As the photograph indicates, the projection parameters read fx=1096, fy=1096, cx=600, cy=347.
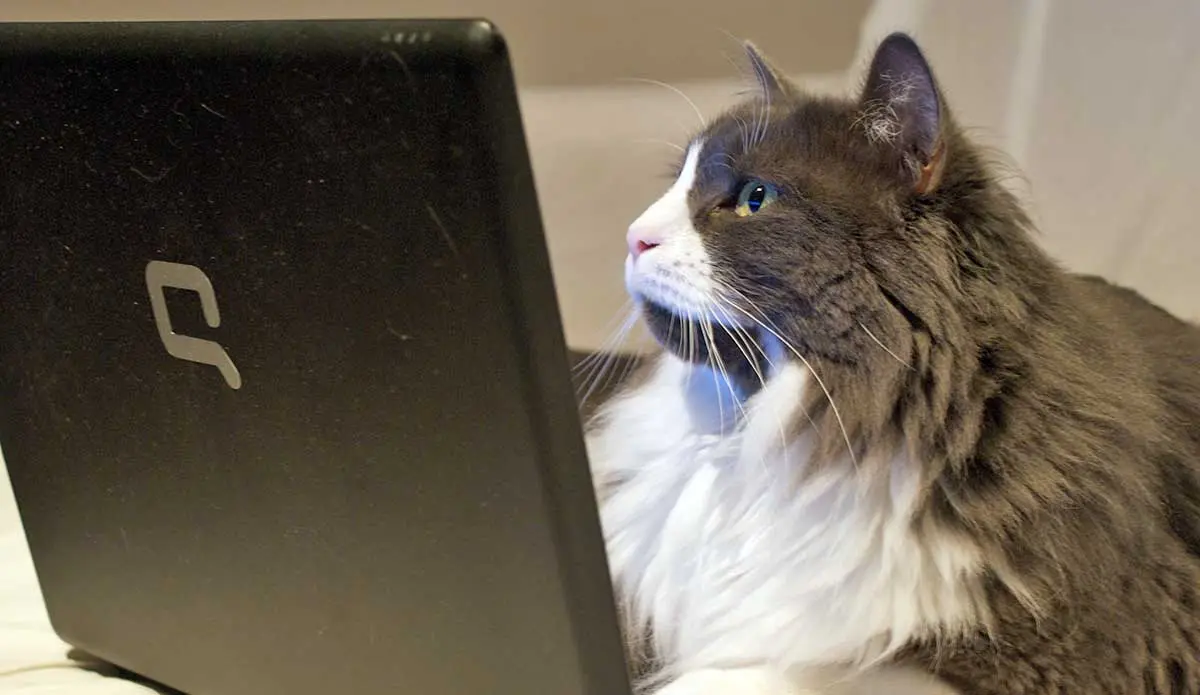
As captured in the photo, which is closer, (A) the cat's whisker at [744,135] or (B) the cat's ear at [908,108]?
(B) the cat's ear at [908,108]

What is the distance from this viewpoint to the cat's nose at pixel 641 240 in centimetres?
100

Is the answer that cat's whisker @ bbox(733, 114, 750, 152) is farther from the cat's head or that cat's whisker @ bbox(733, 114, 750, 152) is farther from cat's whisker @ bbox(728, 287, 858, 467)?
cat's whisker @ bbox(728, 287, 858, 467)

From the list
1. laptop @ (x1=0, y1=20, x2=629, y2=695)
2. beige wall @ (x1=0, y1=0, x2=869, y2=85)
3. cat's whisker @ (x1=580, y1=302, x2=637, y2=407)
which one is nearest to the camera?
laptop @ (x1=0, y1=20, x2=629, y2=695)

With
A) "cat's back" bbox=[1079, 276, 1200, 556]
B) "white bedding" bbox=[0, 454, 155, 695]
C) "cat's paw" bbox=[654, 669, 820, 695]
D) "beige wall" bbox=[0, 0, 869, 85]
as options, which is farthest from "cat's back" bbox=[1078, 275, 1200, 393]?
"white bedding" bbox=[0, 454, 155, 695]

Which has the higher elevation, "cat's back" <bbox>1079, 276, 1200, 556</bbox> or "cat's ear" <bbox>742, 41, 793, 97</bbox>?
"cat's ear" <bbox>742, 41, 793, 97</bbox>

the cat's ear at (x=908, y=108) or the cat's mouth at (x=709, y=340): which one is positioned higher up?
the cat's ear at (x=908, y=108)

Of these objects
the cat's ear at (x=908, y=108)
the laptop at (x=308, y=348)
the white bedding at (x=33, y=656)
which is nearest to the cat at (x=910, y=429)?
the cat's ear at (x=908, y=108)

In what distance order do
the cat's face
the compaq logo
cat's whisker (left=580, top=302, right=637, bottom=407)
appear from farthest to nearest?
1. cat's whisker (left=580, top=302, right=637, bottom=407)
2. the cat's face
3. the compaq logo

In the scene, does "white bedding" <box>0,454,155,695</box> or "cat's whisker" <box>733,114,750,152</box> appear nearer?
"cat's whisker" <box>733,114,750,152</box>

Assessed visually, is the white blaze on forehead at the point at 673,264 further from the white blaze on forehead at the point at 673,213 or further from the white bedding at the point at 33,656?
the white bedding at the point at 33,656

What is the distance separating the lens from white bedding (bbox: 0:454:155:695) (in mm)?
1156

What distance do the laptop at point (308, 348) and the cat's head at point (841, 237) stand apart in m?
0.32

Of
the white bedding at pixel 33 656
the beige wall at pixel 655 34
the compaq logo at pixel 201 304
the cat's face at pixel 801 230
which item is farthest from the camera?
the beige wall at pixel 655 34

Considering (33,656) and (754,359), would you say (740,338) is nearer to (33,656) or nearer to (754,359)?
(754,359)
